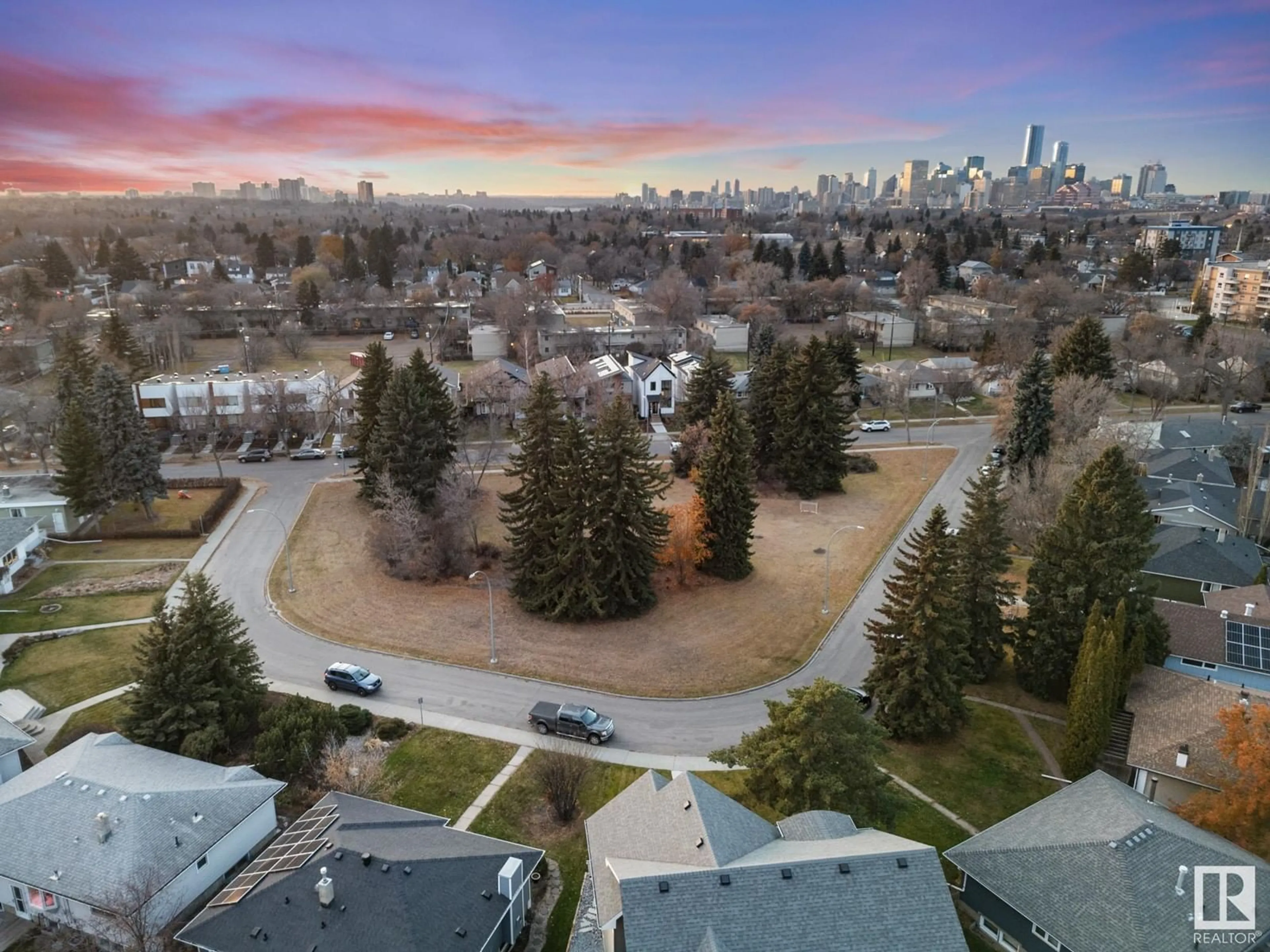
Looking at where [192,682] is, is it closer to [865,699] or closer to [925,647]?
[865,699]

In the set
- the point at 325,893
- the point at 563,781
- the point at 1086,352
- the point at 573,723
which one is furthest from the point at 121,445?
the point at 1086,352

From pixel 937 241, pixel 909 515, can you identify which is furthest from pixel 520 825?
pixel 937 241

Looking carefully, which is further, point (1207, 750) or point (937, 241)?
point (937, 241)

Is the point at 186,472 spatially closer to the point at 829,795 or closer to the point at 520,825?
the point at 520,825

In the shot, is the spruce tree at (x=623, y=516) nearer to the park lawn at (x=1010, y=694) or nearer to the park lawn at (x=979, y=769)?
the park lawn at (x=979, y=769)

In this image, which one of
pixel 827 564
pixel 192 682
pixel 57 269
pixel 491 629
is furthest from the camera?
pixel 57 269

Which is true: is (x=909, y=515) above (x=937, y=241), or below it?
below

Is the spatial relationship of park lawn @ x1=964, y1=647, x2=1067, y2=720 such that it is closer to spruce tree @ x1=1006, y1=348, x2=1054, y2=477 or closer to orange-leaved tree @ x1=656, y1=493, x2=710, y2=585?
orange-leaved tree @ x1=656, y1=493, x2=710, y2=585
